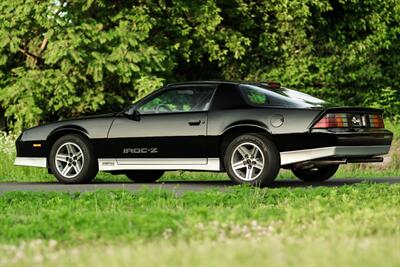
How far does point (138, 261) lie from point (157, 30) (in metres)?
18.7

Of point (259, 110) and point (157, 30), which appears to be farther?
point (157, 30)

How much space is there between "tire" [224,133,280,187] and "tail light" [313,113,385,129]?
706 mm

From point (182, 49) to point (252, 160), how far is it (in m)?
12.0

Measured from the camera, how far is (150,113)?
42.8 feet

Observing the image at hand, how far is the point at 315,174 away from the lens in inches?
561

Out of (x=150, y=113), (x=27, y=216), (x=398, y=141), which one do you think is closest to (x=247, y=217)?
(x=27, y=216)

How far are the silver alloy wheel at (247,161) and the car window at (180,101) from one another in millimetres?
975

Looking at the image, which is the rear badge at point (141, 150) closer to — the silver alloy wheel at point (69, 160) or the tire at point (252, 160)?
the silver alloy wheel at point (69, 160)

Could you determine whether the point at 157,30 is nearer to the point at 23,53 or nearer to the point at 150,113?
the point at 23,53

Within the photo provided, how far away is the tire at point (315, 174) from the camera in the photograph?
1412cm

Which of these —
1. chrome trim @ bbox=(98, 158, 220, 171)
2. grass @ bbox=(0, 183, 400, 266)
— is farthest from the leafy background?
grass @ bbox=(0, 183, 400, 266)

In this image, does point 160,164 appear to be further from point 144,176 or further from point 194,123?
point 144,176

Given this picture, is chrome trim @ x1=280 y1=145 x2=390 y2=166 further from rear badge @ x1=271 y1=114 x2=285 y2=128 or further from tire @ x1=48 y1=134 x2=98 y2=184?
tire @ x1=48 y1=134 x2=98 y2=184

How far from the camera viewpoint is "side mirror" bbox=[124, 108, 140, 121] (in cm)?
1305
